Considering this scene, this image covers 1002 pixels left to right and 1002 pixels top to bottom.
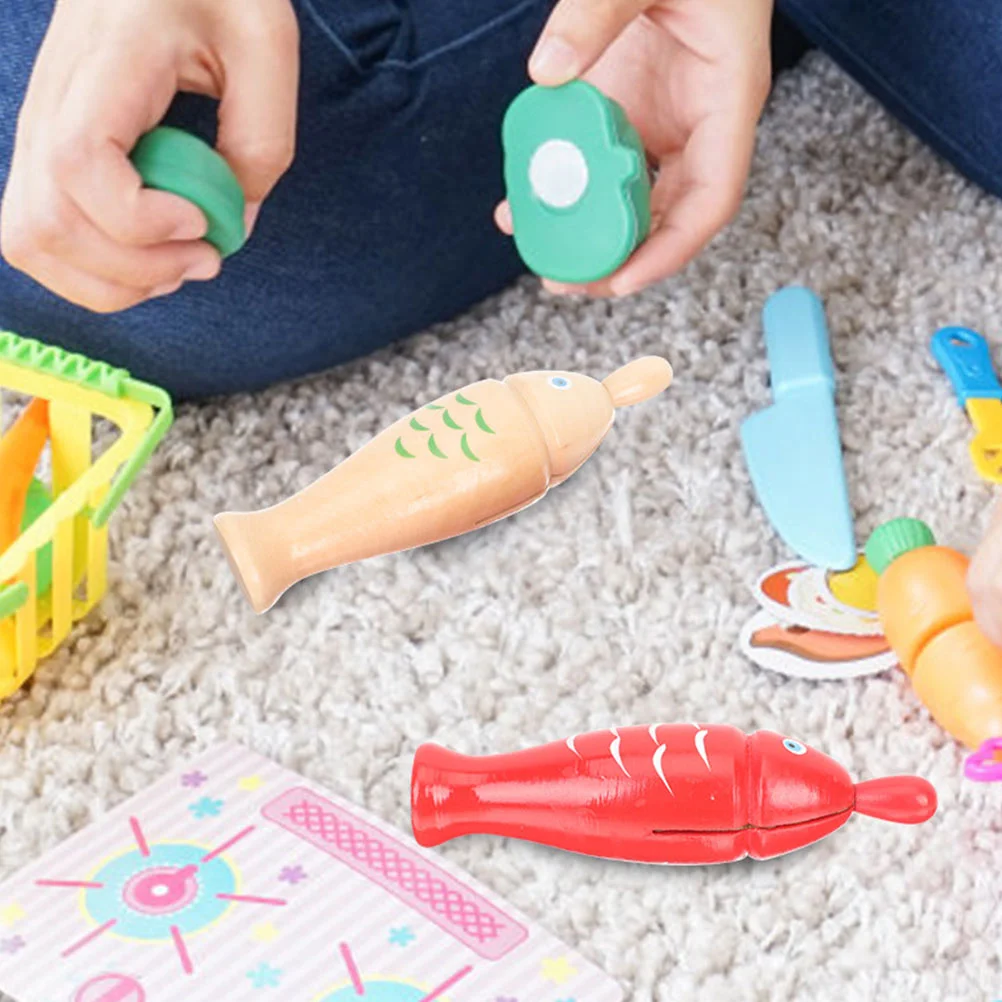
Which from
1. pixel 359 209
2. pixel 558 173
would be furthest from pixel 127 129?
pixel 359 209

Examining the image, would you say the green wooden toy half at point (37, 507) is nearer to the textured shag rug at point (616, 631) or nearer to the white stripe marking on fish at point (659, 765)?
the textured shag rug at point (616, 631)

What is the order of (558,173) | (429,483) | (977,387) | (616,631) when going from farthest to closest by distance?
(977,387) → (616,631) → (558,173) → (429,483)

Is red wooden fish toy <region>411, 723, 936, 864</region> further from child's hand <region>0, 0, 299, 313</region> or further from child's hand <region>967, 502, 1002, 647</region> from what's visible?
child's hand <region>0, 0, 299, 313</region>

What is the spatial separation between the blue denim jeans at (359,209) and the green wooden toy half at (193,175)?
262mm

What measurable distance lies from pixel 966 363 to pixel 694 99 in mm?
231

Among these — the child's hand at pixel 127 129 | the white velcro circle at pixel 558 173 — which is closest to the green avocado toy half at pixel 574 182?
the white velcro circle at pixel 558 173

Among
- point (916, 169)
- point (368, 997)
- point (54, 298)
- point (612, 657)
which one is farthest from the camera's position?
point (916, 169)

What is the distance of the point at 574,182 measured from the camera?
2.31 feet

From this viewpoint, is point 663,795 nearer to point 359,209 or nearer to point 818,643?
point 818,643

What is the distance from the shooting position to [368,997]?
0.64 meters

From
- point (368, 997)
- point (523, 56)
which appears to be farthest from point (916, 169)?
point (368, 997)

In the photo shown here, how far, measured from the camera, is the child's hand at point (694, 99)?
810 millimetres

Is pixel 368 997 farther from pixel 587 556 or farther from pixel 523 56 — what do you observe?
pixel 523 56

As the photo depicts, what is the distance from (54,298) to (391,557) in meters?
0.25
